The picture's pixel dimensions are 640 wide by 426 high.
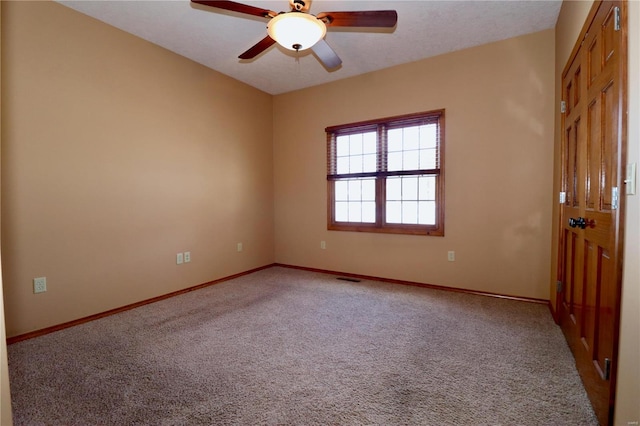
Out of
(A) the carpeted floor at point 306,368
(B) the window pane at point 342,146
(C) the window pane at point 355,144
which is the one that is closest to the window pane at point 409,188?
(C) the window pane at point 355,144

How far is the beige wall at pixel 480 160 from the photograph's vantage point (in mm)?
3098

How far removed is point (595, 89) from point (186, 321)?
3.36 metres

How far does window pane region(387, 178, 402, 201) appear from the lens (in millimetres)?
3942

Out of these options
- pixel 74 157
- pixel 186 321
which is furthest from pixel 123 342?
pixel 74 157

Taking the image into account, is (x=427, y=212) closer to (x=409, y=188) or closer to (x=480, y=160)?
(x=409, y=188)

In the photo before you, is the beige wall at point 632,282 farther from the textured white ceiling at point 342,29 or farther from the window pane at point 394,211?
the window pane at point 394,211

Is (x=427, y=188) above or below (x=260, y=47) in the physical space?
below

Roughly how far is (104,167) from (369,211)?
121 inches

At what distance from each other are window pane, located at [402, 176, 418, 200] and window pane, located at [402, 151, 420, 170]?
0.45ft

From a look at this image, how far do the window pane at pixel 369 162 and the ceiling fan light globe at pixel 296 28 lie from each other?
7.15 feet

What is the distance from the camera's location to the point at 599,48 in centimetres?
160

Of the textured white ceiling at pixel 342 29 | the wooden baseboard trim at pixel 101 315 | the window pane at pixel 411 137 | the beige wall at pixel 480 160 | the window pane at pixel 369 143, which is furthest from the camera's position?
the window pane at pixel 369 143

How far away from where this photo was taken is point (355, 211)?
4.31 m

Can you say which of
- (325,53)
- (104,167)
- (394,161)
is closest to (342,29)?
(325,53)
